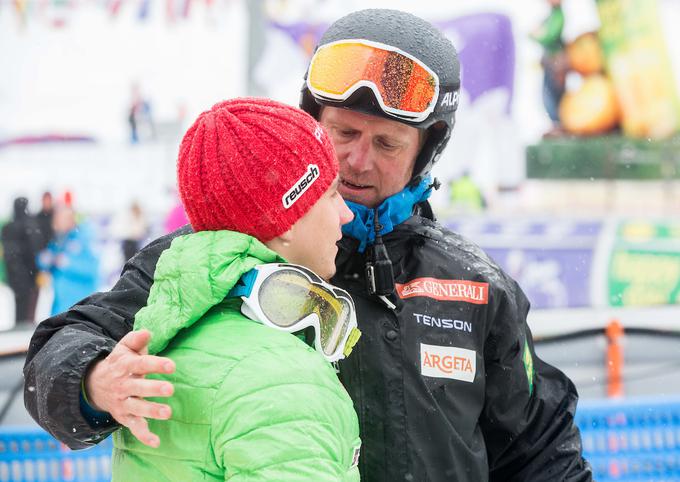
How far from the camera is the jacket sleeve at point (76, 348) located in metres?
1.53

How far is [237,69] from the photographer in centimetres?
967

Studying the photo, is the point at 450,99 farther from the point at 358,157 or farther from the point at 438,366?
the point at 438,366

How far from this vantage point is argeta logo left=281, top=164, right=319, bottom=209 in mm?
1493

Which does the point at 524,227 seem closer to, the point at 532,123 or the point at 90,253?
the point at 532,123

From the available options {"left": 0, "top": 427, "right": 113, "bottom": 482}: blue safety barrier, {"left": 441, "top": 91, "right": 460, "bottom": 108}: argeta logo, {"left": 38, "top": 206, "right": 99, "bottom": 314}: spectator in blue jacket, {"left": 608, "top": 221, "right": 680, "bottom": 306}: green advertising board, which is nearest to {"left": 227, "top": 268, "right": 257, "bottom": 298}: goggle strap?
{"left": 441, "top": 91, "right": 460, "bottom": 108}: argeta logo

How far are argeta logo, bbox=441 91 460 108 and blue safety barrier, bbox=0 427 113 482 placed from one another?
285cm

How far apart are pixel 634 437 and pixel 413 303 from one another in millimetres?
2682

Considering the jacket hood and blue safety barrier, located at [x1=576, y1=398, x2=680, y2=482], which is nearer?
the jacket hood

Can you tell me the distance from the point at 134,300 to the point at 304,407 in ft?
2.17

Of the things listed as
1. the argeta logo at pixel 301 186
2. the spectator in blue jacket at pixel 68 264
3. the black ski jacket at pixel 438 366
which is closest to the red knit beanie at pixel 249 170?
the argeta logo at pixel 301 186

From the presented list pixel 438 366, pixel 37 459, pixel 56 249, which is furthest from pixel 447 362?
pixel 56 249

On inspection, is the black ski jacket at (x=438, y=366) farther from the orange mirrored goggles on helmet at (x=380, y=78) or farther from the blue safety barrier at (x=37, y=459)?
the blue safety barrier at (x=37, y=459)

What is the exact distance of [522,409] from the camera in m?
2.10

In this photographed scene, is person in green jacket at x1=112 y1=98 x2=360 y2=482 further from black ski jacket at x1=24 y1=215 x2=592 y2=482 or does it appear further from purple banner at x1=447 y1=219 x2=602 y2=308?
purple banner at x1=447 y1=219 x2=602 y2=308
